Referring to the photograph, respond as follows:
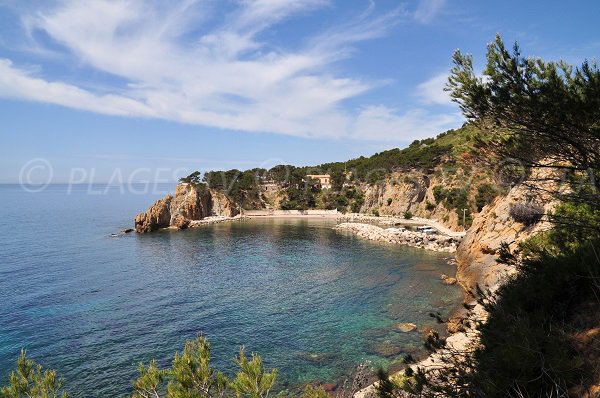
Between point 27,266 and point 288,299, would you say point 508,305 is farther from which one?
point 27,266

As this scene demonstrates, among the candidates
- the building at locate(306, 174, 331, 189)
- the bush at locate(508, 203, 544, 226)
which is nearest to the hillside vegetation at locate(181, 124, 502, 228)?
the building at locate(306, 174, 331, 189)

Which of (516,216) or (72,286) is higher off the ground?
(516,216)

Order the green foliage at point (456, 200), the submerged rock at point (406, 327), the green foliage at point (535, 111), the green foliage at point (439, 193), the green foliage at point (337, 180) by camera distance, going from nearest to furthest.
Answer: the green foliage at point (535, 111) < the submerged rock at point (406, 327) < the green foliage at point (456, 200) < the green foliage at point (439, 193) < the green foliage at point (337, 180)

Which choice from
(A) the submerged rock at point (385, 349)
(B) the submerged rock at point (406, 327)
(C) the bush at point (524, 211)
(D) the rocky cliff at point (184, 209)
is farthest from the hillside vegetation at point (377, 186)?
(A) the submerged rock at point (385, 349)

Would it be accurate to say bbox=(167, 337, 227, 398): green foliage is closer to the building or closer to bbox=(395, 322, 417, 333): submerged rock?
bbox=(395, 322, 417, 333): submerged rock

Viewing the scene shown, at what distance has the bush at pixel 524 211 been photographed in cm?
2610

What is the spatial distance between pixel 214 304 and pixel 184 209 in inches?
2532

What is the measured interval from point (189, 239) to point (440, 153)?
6562cm

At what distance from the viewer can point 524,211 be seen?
27031 millimetres

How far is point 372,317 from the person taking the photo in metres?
28.4

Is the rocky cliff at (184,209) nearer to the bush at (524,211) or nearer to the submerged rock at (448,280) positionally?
the submerged rock at (448,280)

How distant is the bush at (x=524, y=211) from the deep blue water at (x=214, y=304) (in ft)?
28.9

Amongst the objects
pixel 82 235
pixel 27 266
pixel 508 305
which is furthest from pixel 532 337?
pixel 82 235

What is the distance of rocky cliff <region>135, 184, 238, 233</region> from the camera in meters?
81.2
